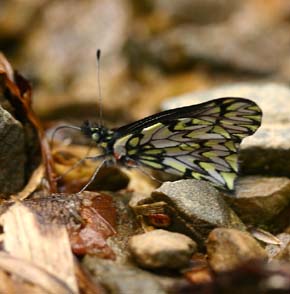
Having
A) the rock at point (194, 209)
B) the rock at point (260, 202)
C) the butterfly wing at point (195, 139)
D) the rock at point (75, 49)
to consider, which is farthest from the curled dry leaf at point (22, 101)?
the rock at point (75, 49)

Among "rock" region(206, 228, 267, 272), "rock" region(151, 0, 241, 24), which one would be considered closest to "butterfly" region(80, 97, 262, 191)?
"rock" region(206, 228, 267, 272)

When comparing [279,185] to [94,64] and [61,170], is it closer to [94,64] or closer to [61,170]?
[61,170]

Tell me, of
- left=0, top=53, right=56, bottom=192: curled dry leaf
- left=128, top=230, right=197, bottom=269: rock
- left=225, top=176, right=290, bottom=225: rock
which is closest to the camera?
left=128, top=230, right=197, bottom=269: rock

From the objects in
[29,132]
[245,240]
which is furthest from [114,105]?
[245,240]

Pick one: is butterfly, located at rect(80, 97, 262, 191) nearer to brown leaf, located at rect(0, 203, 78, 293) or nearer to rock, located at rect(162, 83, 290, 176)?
rock, located at rect(162, 83, 290, 176)

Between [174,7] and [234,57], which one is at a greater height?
[174,7]

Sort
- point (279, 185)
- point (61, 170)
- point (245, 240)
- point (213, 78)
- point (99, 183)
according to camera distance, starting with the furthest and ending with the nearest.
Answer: point (213, 78), point (61, 170), point (99, 183), point (279, 185), point (245, 240)

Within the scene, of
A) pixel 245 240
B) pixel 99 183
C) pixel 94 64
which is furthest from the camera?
pixel 94 64

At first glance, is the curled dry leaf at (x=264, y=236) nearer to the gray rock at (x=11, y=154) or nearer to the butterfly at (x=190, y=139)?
the butterfly at (x=190, y=139)
